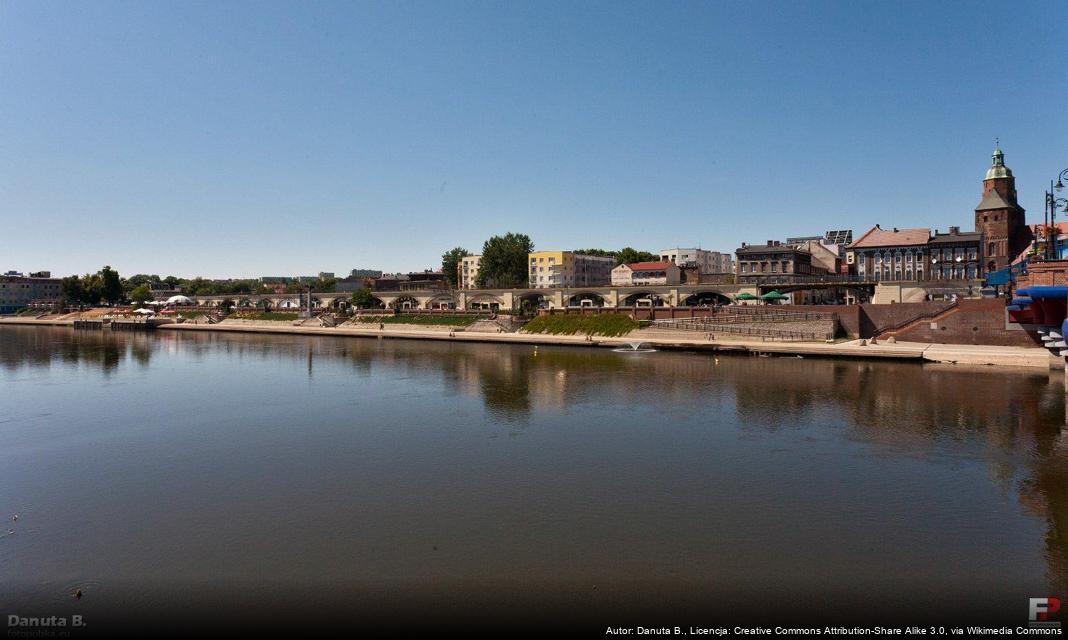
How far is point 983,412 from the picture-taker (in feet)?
95.6

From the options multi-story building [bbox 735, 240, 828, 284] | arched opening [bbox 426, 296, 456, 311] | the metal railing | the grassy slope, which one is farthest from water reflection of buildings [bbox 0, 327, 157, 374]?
multi-story building [bbox 735, 240, 828, 284]

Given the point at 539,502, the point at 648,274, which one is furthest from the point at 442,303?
the point at 539,502

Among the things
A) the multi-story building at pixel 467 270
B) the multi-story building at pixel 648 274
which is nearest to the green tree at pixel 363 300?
the multi-story building at pixel 467 270

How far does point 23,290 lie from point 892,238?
657ft

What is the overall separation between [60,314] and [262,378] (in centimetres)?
12433

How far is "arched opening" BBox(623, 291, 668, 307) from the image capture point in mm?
82375

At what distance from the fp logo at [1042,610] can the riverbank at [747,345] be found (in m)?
38.5

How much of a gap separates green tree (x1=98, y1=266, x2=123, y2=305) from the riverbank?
75329mm

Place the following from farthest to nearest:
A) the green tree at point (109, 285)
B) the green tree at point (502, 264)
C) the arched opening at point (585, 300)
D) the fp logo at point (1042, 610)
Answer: the green tree at point (109, 285) → the green tree at point (502, 264) → the arched opening at point (585, 300) → the fp logo at point (1042, 610)

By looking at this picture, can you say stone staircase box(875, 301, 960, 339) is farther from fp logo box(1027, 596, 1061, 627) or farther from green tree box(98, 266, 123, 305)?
green tree box(98, 266, 123, 305)

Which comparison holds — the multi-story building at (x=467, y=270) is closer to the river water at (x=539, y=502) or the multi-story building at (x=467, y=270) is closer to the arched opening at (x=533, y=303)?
the arched opening at (x=533, y=303)

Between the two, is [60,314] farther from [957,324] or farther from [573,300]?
[957,324]

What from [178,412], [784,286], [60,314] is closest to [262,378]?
[178,412]

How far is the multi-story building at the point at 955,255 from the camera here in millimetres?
79312
